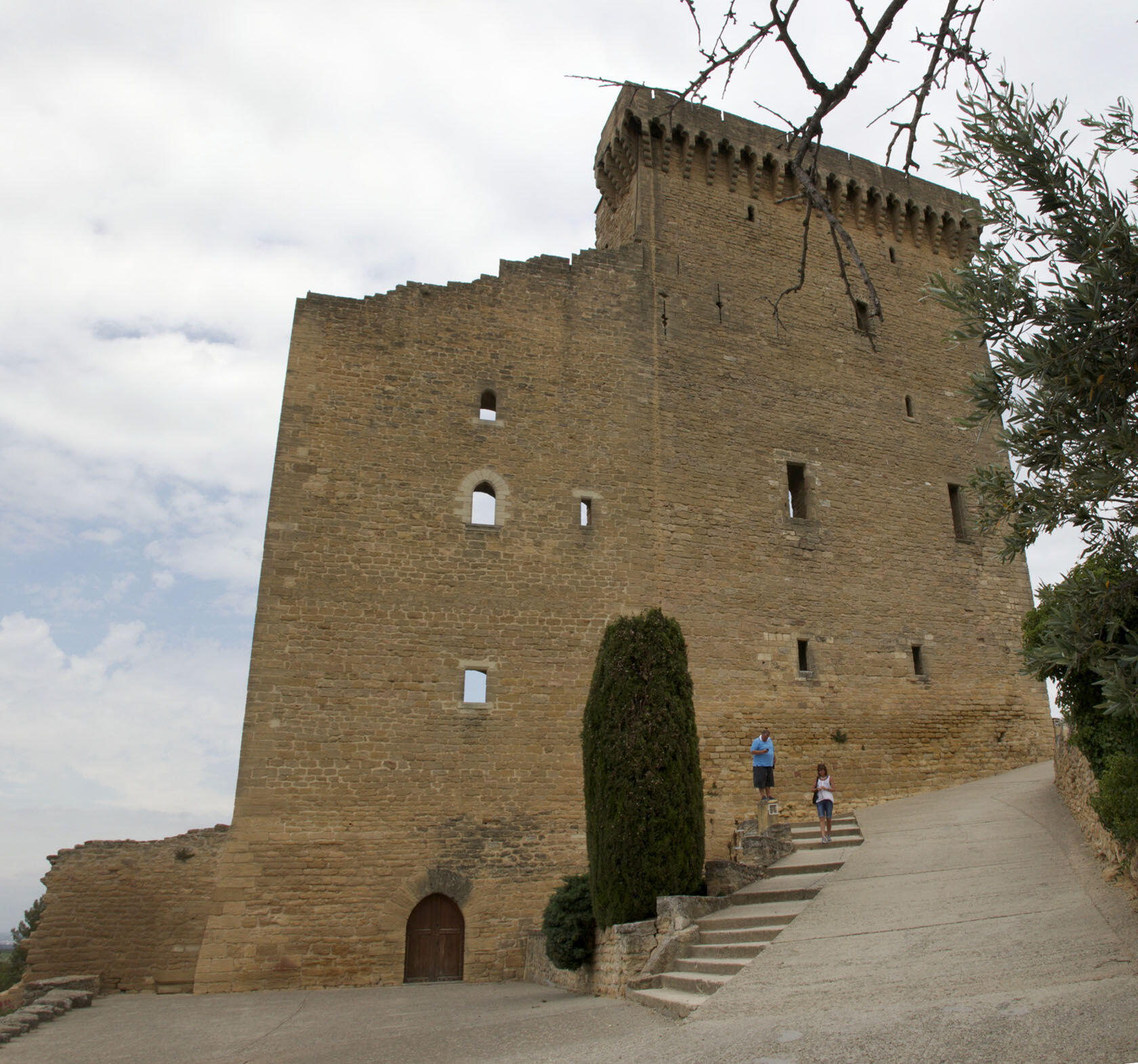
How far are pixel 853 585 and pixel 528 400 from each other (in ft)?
21.0

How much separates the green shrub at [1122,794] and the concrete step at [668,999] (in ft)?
10.7

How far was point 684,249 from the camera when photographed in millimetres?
16094

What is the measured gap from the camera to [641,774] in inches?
359

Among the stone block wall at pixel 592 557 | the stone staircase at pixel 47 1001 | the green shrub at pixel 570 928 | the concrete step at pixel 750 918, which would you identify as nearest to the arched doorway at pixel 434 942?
the stone block wall at pixel 592 557

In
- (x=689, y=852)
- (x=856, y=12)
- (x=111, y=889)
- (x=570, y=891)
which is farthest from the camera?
(x=111, y=889)

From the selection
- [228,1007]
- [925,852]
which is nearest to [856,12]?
[925,852]

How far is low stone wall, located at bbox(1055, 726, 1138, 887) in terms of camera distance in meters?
6.80

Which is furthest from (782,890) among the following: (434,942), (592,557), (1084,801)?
(592,557)


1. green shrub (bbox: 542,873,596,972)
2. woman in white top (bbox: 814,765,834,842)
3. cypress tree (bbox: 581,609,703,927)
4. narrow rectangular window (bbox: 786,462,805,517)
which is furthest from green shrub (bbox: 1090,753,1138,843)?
narrow rectangular window (bbox: 786,462,805,517)

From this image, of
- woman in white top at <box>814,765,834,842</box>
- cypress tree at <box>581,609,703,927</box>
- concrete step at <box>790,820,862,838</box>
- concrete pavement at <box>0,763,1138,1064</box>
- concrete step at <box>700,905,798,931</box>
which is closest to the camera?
concrete pavement at <box>0,763,1138,1064</box>

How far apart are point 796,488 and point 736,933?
9579 millimetres

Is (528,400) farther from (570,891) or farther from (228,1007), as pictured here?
(228,1007)

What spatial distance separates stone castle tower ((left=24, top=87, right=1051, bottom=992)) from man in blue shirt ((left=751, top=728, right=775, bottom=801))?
117cm

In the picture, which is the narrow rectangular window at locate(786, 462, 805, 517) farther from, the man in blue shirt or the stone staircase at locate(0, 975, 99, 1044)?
the stone staircase at locate(0, 975, 99, 1044)
